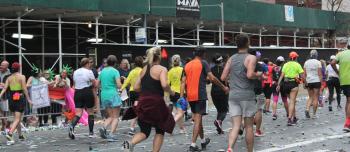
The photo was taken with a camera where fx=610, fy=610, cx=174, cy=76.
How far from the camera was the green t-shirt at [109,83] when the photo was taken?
12.7m

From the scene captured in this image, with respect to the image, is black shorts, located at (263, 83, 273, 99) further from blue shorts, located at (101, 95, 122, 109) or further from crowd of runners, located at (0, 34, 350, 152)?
blue shorts, located at (101, 95, 122, 109)

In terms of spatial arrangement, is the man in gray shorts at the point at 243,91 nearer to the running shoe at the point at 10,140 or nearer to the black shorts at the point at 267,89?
the running shoe at the point at 10,140

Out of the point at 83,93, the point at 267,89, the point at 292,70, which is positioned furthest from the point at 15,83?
the point at 267,89

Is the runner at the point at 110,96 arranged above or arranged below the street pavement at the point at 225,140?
above

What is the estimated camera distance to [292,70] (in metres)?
14.8

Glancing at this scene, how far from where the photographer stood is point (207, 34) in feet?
120

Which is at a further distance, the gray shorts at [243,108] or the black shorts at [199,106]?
the black shorts at [199,106]

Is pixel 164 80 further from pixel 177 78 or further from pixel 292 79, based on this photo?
pixel 292 79

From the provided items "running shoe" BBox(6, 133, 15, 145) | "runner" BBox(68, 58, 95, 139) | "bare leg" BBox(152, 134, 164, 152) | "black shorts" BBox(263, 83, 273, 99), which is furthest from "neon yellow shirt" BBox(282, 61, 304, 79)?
"bare leg" BBox(152, 134, 164, 152)

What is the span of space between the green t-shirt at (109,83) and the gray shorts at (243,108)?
4358mm

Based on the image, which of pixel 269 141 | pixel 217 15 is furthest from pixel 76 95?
pixel 217 15

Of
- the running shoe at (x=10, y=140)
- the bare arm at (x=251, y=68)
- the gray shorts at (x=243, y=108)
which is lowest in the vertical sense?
the running shoe at (x=10, y=140)

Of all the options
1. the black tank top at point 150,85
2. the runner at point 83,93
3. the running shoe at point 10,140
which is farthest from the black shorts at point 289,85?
the black tank top at point 150,85

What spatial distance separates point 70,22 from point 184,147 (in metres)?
16.1
